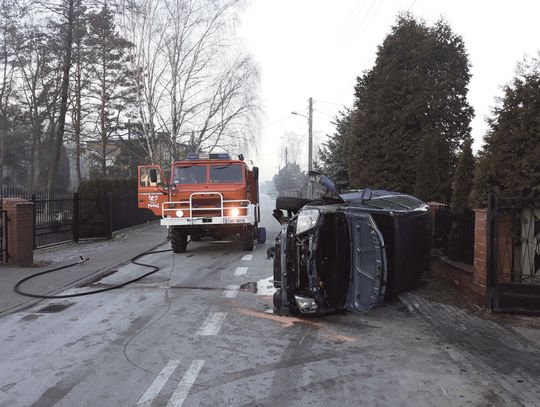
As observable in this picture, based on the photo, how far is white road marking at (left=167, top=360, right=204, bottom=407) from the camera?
355 centimetres

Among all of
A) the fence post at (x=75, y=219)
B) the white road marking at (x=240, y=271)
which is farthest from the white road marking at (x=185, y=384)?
the fence post at (x=75, y=219)

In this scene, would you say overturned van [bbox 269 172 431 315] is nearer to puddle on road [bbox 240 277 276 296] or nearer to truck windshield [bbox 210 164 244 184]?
puddle on road [bbox 240 277 276 296]

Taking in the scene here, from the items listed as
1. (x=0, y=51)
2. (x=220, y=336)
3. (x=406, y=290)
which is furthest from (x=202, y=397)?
(x=0, y=51)

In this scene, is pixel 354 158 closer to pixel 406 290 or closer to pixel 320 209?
pixel 406 290

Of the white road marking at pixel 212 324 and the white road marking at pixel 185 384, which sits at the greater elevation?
the white road marking at pixel 185 384

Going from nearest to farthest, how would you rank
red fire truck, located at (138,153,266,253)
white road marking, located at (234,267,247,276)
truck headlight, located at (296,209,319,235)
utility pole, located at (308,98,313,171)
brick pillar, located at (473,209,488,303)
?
truck headlight, located at (296,209,319,235)
brick pillar, located at (473,209,488,303)
white road marking, located at (234,267,247,276)
red fire truck, located at (138,153,266,253)
utility pole, located at (308,98,313,171)

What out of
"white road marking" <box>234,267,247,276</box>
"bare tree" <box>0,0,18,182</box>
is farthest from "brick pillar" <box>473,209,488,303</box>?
"bare tree" <box>0,0,18,182</box>

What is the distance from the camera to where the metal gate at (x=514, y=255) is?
5.75 m

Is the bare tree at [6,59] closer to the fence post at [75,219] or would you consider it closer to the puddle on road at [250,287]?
the fence post at [75,219]

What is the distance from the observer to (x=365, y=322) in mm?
5793

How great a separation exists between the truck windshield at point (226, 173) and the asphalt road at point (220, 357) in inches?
214

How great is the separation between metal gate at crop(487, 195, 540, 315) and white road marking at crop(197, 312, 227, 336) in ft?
11.5

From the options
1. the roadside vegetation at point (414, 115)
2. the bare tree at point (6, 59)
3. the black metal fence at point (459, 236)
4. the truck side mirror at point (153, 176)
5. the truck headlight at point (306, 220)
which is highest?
the bare tree at point (6, 59)

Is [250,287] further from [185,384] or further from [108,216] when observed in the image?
[108,216]
